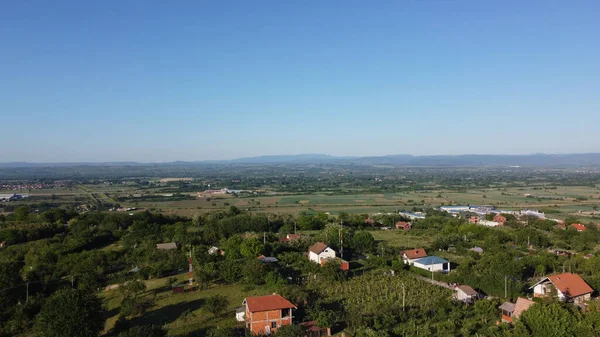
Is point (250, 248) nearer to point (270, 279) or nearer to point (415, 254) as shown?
point (270, 279)

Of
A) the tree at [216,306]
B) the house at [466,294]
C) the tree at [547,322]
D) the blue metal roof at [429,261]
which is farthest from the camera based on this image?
the blue metal roof at [429,261]

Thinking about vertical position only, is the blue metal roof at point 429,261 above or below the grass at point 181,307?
above

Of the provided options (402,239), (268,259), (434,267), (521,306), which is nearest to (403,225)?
(402,239)

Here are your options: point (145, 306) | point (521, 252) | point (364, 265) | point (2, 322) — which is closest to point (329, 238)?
point (364, 265)

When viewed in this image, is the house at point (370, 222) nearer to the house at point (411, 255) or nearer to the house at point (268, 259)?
the house at point (411, 255)

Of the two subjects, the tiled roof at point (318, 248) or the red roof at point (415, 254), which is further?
the tiled roof at point (318, 248)

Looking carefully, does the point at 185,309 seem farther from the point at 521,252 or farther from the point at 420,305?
the point at 521,252

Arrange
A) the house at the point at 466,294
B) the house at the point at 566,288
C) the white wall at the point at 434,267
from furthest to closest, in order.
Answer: the white wall at the point at 434,267 < the house at the point at 466,294 < the house at the point at 566,288

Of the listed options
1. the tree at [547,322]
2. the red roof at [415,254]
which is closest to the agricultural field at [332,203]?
the red roof at [415,254]
